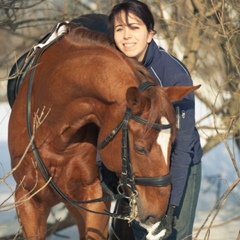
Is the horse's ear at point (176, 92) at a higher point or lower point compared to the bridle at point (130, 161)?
higher

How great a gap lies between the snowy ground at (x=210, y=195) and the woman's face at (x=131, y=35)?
2362mm

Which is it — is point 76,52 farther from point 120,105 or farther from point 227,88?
point 227,88

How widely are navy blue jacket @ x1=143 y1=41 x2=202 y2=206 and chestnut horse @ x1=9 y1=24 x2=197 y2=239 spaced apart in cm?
26

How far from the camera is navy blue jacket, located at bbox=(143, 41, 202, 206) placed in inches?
148

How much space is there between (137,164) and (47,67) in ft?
2.70

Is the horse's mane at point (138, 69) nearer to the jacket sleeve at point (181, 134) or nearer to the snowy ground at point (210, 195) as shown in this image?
the jacket sleeve at point (181, 134)

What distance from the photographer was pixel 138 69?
3549 mm

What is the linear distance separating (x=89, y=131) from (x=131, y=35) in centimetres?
59

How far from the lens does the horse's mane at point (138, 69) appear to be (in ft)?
11.1

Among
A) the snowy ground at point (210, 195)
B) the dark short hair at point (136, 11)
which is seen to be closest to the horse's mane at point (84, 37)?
the dark short hair at point (136, 11)

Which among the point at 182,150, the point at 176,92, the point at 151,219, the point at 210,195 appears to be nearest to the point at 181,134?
the point at 182,150

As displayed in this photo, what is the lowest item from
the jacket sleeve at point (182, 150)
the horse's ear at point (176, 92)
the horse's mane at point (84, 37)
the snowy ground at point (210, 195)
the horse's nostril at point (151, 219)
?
the snowy ground at point (210, 195)

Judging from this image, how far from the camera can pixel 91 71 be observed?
3605 mm

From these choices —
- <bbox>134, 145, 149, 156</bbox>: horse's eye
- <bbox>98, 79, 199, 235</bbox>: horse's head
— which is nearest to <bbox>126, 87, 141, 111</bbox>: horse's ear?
→ <bbox>98, 79, 199, 235</bbox>: horse's head
